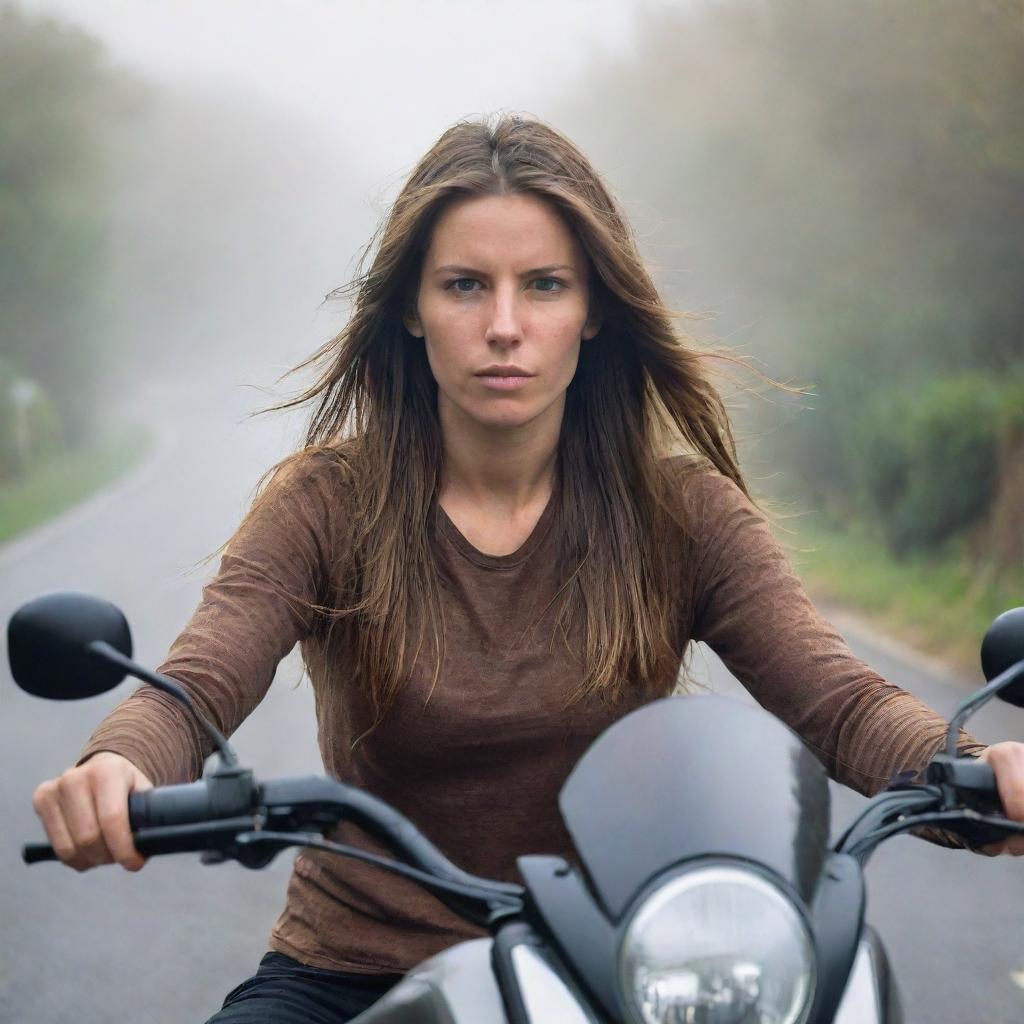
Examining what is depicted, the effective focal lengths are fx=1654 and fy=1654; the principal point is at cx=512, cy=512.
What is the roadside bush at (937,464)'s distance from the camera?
Answer: 1234cm

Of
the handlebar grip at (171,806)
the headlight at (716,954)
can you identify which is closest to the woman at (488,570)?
the handlebar grip at (171,806)

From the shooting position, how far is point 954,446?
12555mm

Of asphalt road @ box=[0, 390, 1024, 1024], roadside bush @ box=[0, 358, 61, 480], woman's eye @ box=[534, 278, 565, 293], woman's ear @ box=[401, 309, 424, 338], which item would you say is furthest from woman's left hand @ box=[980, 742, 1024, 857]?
roadside bush @ box=[0, 358, 61, 480]

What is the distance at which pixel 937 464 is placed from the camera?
13.0m

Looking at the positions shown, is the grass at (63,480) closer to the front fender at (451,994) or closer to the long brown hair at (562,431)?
the long brown hair at (562,431)

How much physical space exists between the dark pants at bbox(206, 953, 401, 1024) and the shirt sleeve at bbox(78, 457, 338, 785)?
350mm

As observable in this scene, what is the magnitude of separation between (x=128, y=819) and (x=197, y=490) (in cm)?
2071

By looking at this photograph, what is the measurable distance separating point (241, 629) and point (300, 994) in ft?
1.77

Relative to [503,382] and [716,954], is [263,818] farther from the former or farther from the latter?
[503,382]

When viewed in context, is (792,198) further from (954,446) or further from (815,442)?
(954,446)

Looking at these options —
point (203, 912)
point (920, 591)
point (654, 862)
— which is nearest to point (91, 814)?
point (654, 862)

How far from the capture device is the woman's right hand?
5.77ft

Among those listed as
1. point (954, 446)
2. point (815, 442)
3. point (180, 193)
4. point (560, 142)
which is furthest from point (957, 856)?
point (180, 193)

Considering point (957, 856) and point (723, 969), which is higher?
point (723, 969)
